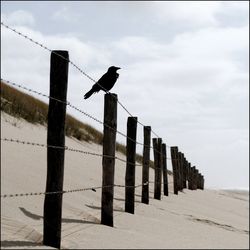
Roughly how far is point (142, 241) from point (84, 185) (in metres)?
4.00

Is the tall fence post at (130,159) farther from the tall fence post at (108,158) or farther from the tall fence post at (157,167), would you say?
the tall fence post at (157,167)

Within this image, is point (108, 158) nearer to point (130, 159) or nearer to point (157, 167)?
point (130, 159)

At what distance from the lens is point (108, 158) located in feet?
21.3

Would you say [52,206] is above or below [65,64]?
below

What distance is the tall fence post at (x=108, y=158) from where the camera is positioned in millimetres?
6340

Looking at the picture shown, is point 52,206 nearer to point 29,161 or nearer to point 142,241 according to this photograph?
point 142,241

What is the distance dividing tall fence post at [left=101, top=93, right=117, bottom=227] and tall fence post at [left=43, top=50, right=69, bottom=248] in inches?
66.0

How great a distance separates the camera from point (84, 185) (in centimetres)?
961

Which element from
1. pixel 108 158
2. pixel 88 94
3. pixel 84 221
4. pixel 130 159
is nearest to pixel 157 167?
pixel 130 159

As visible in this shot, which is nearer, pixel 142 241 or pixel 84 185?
pixel 142 241

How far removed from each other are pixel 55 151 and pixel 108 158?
6.04 feet

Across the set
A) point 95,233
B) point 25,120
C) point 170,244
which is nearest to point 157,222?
point 170,244

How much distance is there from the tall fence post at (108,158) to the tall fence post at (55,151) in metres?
1.68

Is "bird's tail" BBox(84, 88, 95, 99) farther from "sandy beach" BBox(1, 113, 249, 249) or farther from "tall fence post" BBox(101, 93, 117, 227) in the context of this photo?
"tall fence post" BBox(101, 93, 117, 227)
